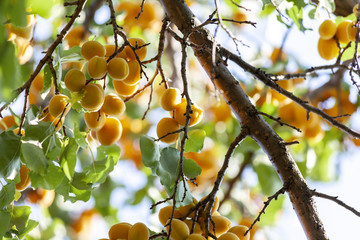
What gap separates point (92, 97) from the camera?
1104 mm

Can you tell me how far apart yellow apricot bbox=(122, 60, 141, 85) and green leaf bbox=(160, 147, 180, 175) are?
0.65 ft

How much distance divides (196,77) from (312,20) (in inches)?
70.3

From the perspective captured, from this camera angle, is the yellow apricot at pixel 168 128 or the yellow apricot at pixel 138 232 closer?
the yellow apricot at pixel 138 232

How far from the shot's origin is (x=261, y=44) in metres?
2.70

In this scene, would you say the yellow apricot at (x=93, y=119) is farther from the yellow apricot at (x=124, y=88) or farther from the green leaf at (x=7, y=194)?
the green leaf at (x=7, y=194)

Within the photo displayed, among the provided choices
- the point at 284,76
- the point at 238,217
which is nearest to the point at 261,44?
the point at 238,217

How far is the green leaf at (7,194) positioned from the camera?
1.04m

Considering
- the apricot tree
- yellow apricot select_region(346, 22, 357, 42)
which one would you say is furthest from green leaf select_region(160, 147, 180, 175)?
yellow apricot select_region(346, 22, 357, 42)

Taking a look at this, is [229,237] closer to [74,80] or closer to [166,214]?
[166,214]

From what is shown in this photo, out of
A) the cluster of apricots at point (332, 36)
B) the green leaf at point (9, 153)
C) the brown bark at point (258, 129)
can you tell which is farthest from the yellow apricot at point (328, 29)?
the green leaf at point (9, 153)

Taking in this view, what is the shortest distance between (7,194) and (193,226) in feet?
1.36

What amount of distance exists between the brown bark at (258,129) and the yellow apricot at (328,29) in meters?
0.55

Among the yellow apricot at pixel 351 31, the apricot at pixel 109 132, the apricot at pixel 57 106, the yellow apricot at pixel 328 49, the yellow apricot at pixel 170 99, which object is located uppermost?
the yellow apricot at pixel 328 49

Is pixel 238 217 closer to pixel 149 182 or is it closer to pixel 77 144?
pixel 149 182
